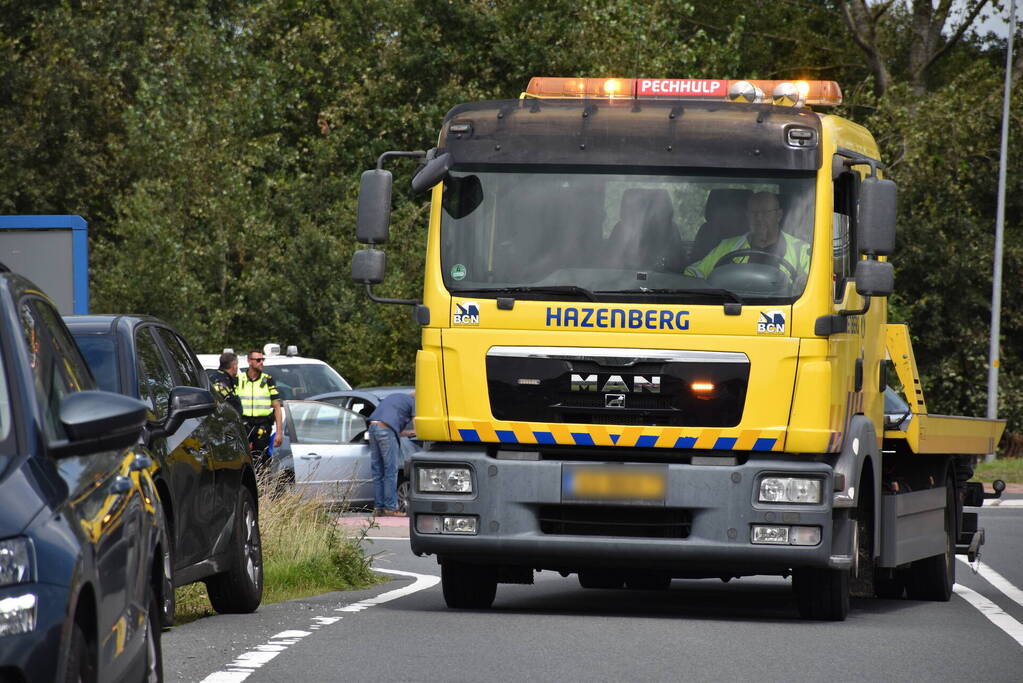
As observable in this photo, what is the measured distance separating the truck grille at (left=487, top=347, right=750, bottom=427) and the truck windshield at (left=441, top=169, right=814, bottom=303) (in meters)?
0.35

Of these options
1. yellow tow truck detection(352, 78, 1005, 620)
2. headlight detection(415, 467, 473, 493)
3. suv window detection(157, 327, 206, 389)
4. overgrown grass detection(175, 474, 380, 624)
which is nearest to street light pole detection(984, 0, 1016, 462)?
overgrown grass detection(175, 474, 380, 624)

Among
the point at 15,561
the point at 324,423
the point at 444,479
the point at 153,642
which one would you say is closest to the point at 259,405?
the point at 324,423

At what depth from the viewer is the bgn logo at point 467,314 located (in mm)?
11000

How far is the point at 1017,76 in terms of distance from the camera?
39.9m

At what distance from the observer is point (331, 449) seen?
22438 millimetres

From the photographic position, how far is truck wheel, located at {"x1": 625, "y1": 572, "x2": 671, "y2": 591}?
12.6m

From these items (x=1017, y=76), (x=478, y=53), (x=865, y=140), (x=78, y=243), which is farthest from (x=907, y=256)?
(x=865, y=140)

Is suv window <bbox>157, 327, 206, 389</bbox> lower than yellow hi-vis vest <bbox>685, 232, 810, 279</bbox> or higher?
lower

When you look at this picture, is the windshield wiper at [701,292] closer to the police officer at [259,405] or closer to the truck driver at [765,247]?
the truck driver at [765,247]

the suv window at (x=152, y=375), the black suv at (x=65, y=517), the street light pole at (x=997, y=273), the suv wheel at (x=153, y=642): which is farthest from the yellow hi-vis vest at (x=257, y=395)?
the street light pole at (x=997, y=273)

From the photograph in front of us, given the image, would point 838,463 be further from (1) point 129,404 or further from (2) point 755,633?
(1) point 129,404

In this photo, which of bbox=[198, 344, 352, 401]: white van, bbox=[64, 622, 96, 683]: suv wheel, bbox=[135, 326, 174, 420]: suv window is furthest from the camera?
bbox=[198, 344, 352, 401]: white van

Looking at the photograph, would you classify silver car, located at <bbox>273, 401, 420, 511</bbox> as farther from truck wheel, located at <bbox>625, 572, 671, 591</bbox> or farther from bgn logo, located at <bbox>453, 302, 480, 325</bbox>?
bgn logo, located at <bbox>453, 302, 480, 325</bbox>

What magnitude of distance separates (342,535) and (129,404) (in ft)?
31.0
